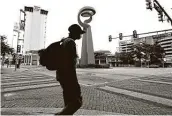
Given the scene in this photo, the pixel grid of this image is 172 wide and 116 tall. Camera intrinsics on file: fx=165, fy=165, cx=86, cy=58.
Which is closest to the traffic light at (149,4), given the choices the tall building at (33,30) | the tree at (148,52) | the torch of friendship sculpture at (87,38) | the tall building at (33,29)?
the torch of friendship sculpture at (87,38)

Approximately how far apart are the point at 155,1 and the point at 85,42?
2995 centimetres

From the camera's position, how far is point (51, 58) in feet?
8.86

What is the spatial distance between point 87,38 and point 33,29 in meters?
105

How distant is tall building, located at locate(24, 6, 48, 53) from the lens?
436 feet

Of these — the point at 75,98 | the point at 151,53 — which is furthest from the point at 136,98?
the point at 151,53

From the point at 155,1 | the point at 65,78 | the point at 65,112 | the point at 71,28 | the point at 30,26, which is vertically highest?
the point at 30,26

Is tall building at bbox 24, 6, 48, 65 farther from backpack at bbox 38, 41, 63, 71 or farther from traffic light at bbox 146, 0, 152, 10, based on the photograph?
backpack at bbox 38, 41, 63, 71

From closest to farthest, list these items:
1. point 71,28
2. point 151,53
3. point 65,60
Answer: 1. point 65,60
2. point 71,28
3. point 151,53

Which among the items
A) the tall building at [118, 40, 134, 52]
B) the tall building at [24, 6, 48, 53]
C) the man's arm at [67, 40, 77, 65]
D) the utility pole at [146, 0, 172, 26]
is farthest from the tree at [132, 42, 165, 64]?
the tall building at [24, 6, 48, 53]

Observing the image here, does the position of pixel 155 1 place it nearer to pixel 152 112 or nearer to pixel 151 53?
pixel 152 112

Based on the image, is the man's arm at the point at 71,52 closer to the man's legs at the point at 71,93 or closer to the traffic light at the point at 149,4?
the man's legs at the point at 71,93

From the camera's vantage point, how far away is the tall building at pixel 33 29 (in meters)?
133

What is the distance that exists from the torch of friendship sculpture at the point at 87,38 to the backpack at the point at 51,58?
119ft

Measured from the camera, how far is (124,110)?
4.69 metres
